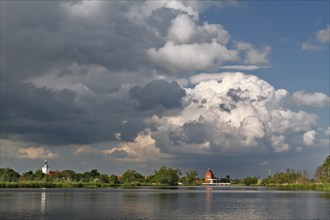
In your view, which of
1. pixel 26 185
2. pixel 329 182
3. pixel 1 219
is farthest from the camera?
pixel 26 185

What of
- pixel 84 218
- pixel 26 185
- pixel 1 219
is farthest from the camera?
pixel 26 185

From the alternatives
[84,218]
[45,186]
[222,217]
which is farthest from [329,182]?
[84,218]

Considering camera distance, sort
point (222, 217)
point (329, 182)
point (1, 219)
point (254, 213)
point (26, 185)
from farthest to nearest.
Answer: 1. point (26, 185)
2. point (329, 182)
3. point (254, 213)
4. point (222, 217)
5. point (1, 219)

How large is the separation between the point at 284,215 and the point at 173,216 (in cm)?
1528

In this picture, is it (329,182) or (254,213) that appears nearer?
(254,213)

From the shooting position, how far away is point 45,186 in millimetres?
198250

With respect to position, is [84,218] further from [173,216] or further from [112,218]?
[173,216]

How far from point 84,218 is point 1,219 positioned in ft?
31.3

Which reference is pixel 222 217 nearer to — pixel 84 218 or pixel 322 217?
pixel 322 217

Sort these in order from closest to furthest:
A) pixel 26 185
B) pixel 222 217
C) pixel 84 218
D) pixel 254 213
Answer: pixel 84 218
pixel 222 217
pixel 254 213
pixel 26 185

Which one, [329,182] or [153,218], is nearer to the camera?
[153,218]

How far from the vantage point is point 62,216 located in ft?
189

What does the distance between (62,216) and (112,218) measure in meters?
6.54

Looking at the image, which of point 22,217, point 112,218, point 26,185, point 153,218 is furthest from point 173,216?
point 26,185
